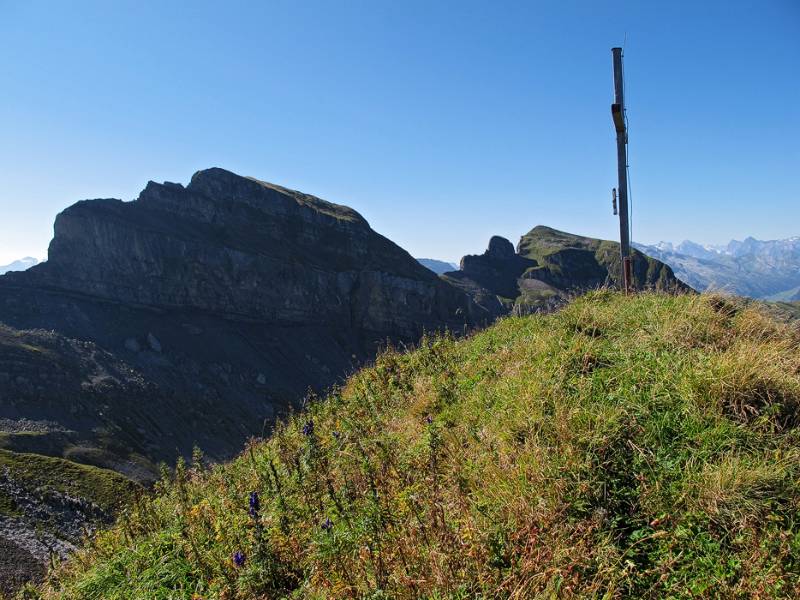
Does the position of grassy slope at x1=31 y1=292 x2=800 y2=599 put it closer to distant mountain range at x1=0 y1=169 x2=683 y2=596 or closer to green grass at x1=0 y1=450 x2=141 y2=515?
distant mountain range at x1=0 y1=169 x2=683 y2=596

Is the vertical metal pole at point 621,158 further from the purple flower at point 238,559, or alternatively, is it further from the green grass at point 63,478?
the green grass at point 63,478

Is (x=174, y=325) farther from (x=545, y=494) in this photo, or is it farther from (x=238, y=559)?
(x=545, y=494)

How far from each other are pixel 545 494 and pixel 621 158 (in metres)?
9.75

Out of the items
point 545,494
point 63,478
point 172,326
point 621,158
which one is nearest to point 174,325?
point 172,326

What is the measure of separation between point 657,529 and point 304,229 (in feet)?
441

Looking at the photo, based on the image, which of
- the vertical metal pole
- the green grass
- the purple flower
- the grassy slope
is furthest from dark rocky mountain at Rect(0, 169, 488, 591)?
the purple flower

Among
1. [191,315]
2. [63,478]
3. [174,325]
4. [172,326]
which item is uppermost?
[191,315]

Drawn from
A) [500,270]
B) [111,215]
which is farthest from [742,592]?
[500,270]

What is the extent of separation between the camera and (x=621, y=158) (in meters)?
11.3

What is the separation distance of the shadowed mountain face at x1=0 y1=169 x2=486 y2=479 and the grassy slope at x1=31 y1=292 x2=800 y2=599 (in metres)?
62.8

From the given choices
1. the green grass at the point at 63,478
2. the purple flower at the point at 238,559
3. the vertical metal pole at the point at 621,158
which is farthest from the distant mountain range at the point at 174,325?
the purple flower at the point at 238,559

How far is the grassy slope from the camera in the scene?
10.5ft

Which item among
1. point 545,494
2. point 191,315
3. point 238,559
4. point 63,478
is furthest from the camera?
point 191,315

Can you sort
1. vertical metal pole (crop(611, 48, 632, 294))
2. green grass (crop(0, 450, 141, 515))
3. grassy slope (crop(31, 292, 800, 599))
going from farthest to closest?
green grass (crop(0, 450, 141, 515)) → vertical metal pole (crop(611, 48, 632, 294)) → grassy slope (crop(31, 292, 800, 599))
